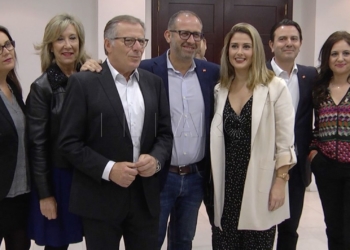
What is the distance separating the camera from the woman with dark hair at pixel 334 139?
7.13 ft

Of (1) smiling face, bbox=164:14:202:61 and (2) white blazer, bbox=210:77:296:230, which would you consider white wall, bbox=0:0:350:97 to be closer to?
(1) smiling face, bbox=164:14:202:61

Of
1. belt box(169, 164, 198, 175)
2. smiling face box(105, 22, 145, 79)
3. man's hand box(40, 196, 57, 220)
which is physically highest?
smiling face box(105, 22, 145, 79)

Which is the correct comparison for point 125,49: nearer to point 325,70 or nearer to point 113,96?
point 113,96

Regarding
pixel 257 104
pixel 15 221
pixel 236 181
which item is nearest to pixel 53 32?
pixel 15 221

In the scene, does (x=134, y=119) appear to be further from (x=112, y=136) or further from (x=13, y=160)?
(x=13, y=160)

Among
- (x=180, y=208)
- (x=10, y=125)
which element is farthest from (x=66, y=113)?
(x=180, y=208)

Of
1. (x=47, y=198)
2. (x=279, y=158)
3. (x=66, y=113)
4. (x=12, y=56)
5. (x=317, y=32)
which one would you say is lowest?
(x=47, y=198)

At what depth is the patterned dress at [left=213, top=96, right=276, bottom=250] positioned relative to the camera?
6.49 ft

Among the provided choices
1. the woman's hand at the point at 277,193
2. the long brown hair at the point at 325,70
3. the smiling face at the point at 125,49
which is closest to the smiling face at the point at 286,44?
the long brown hair at the point at 325,70

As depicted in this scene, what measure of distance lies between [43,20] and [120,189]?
360 centimetres

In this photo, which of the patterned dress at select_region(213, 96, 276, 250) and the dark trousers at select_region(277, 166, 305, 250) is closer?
the patterned dress at select_region(213, 96, 276, 250)

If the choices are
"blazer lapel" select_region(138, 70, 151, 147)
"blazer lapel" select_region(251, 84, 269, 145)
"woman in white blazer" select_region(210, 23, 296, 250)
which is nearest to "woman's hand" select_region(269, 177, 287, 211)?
"woman in white blazer" select_region(210, 23, 296, 250)

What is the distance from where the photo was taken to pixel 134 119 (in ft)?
5.51

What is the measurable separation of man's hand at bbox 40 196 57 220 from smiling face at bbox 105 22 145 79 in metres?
0.76
